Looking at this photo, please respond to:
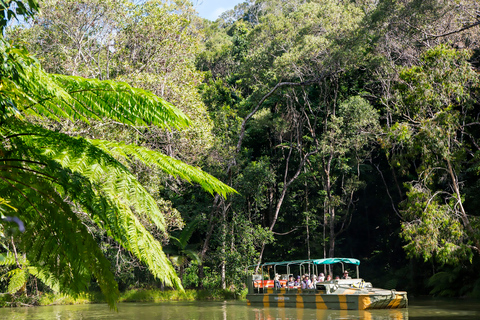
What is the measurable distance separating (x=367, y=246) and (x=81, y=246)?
101 ft

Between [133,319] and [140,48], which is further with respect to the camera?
[140,48]

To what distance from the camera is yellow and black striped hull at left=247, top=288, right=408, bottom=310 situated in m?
17.7

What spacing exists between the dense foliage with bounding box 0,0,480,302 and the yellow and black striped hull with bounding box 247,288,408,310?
2.06 metres

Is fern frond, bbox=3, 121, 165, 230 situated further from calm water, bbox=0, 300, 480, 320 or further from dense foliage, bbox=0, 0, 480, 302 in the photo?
calm water, bbox=0, 300, 480, 320

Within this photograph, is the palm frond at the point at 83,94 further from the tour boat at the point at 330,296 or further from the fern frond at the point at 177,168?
the tour boat at the point at 330,296

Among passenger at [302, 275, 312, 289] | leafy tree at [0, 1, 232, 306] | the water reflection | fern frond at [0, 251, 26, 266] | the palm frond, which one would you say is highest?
the palm frond

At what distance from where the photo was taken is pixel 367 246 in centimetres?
3142

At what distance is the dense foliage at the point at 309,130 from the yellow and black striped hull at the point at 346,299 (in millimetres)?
2055

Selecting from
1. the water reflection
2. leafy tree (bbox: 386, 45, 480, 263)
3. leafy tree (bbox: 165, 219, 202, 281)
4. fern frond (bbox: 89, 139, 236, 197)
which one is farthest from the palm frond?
leafy tree (bbox: 165, 219, 202, 281)

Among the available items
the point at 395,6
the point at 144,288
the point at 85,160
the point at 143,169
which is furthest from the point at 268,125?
the point at 85,160

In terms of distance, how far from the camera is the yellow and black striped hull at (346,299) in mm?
17734

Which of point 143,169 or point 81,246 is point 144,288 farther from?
point 81,246

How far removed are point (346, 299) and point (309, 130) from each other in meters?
13.4

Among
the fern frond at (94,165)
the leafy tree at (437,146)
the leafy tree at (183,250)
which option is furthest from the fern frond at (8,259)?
the leafy tree at (183,250)
